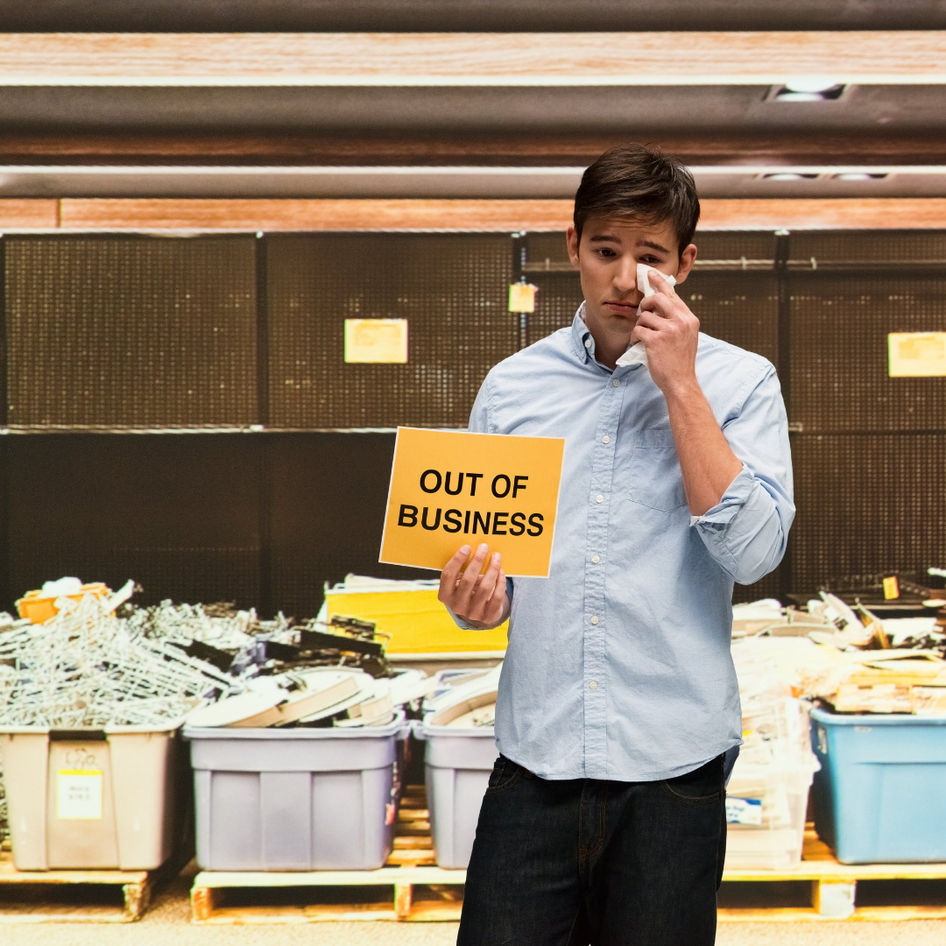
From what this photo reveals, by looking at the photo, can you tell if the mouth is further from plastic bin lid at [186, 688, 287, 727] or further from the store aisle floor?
the store aisle floor

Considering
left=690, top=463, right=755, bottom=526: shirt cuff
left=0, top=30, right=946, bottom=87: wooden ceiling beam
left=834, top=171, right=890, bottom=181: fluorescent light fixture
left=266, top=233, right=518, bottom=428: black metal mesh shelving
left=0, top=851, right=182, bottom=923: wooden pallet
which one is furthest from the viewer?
left=834, top=171, right=890, bottom=181: fluorescent light fixture

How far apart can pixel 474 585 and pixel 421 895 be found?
2.21 meters

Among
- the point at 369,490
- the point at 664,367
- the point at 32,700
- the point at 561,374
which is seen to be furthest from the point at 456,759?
the point at 664,367

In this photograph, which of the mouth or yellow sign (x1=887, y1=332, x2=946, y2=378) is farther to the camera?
yellow sign (x1=887, y1=332, x2=946, y2=378)

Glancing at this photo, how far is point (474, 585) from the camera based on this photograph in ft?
4.17

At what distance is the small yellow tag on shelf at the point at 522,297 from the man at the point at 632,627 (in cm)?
218

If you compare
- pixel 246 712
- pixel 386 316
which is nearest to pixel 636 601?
pixel 246 712

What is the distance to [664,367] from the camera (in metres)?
1.19

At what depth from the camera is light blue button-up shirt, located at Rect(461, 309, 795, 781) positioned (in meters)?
1.23

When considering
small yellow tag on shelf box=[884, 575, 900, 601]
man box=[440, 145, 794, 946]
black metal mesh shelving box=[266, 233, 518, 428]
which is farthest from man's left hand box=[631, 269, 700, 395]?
small yellow tag on shelf box=[884, 575, 900, 601]

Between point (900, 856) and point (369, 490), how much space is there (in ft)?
7.22

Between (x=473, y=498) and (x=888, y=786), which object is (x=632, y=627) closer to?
(x=473, y=498)

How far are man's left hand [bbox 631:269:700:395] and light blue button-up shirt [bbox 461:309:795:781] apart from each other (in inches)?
4.6

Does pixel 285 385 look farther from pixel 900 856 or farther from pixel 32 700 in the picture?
pixel 900 856
